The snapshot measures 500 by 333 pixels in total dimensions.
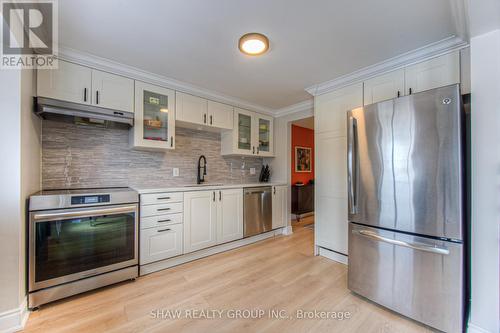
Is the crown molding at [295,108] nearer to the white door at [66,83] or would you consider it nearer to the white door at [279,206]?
the white door at [279,206]

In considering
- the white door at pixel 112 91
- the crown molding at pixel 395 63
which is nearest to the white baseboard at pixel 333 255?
the crown molding at pixel 395 63

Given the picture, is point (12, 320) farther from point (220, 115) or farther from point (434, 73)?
point (434, 73)

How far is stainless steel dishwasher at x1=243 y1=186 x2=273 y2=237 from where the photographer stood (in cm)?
329

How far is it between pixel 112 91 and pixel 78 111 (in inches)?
17.3

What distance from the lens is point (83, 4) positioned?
1.49 m

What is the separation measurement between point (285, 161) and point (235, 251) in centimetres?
181

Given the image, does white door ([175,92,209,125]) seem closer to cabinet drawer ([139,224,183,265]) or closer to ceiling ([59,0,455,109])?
ceiling ([59,0,455,109])

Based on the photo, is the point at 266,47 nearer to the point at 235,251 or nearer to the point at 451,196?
the point at 451,196

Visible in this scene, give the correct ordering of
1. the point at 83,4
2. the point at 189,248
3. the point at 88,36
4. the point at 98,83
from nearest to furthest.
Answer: the point at 83,4
the point at 88,36
the point at 98,83
the point at 189,248

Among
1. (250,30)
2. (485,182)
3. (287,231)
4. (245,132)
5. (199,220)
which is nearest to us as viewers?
(485,182)

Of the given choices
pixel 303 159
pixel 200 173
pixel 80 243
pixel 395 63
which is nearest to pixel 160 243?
pixel 80 243

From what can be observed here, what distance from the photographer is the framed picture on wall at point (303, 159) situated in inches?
211

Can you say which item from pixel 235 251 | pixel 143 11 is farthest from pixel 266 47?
pixel 235 251

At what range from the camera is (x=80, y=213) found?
1866mm
